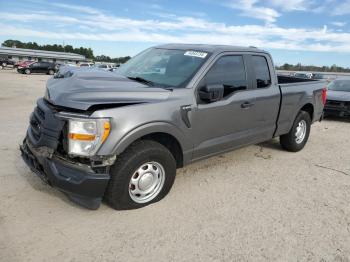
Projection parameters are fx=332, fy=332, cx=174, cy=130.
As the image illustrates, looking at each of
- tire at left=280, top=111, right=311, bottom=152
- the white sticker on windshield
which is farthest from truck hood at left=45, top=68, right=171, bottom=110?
tire at left=280, top=111, right=311, bottom=152

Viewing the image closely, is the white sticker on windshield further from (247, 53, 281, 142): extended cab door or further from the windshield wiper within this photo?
(247, 53, 281, 142): extended cab door

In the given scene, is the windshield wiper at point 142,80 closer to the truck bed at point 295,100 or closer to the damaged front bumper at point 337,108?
the truck bed at point 295,100

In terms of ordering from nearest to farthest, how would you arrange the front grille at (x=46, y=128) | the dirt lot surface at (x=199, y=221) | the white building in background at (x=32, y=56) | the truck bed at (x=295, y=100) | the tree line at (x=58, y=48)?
1. the dirt lot surface at (x=199, y=221)
2. the front grille at (x=46, y=128)
3. the truck bed at (x=295, y=100)
4. the white building in background at (x=32, y=56)
5. the tree line at (x=58, y=48)

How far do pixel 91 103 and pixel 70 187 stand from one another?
831 millimetres

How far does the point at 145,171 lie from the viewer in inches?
143

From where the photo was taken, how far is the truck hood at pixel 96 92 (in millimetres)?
3234

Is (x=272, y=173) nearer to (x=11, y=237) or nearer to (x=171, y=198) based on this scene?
(x=171, y=198)

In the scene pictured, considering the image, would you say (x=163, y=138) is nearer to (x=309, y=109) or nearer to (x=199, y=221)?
(x=199, y=221)

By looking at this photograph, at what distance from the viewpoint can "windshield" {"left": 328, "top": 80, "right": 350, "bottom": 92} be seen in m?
11.8

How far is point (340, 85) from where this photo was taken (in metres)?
12.2

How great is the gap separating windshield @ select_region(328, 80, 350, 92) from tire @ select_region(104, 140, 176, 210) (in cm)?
1008

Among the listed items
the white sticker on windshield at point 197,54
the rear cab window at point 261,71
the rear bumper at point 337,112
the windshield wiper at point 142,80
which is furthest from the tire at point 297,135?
the rear bumper at point 337,112

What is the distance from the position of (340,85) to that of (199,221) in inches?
423

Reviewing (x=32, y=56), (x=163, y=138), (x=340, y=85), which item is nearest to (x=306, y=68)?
(x=32, y=56)
